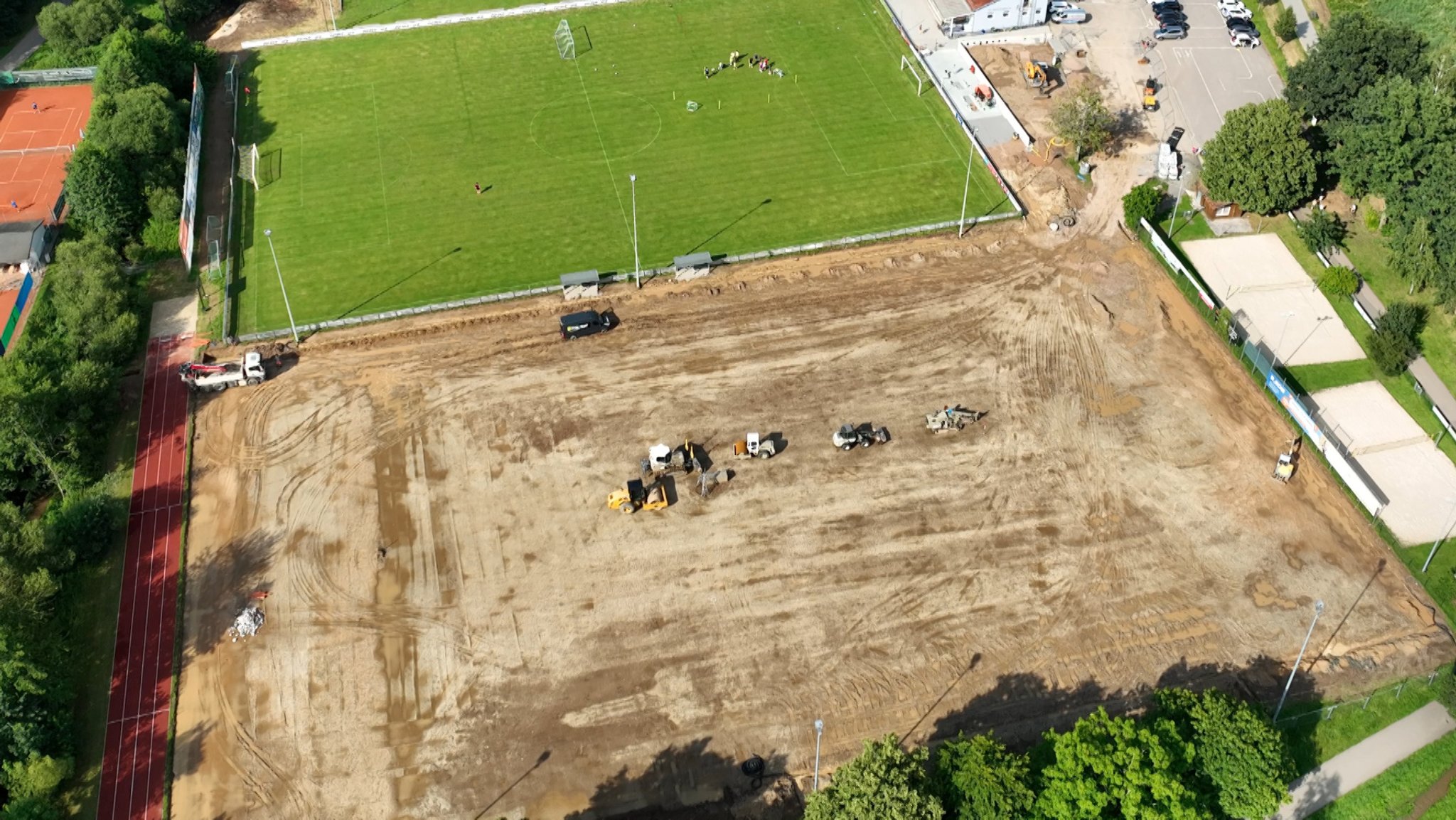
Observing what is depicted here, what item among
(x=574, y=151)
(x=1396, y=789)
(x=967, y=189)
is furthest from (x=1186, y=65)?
(x=1396, y=789)

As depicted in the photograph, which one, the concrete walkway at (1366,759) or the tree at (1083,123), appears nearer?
the concrete walkway at (1366,759)

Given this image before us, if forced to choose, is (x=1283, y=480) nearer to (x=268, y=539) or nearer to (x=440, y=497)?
(x=440, y=497)

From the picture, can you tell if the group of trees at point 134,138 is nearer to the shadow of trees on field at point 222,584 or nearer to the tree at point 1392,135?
the shadow of trees on field at point 222,584

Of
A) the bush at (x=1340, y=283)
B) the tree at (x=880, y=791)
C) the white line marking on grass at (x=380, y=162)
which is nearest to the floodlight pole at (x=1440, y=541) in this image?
the bush at (x=1340, y=283)

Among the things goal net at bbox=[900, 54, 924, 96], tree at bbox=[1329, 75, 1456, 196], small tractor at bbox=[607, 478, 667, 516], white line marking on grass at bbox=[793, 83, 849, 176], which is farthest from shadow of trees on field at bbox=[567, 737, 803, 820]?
goal net at bbox=[900, 54, 924, 96]

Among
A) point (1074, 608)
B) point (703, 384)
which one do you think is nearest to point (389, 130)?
point (703, 384)
